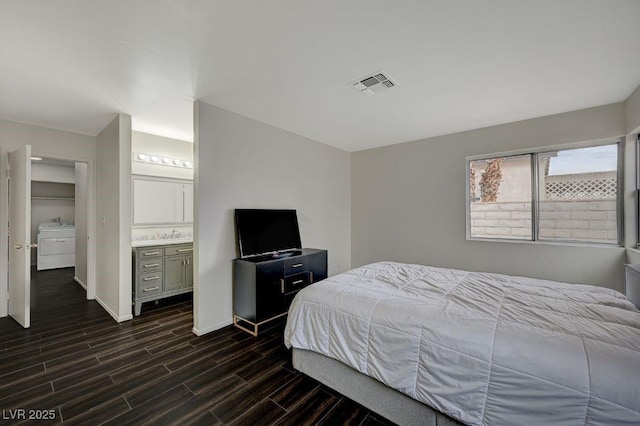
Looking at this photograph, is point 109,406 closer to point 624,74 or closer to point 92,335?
point 92,335

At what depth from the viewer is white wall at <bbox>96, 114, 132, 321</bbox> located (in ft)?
10.7

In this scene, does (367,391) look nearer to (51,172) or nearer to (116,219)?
(116,219)

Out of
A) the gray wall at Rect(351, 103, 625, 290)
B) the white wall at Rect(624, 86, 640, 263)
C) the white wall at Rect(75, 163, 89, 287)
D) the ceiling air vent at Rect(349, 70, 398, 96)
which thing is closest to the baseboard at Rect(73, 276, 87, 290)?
the white wall at Rect(75, 163, 89, 287)

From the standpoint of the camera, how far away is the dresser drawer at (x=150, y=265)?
3482 millimetres

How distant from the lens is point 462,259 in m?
3.94

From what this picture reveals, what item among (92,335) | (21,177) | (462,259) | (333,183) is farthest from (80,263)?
(462,259)

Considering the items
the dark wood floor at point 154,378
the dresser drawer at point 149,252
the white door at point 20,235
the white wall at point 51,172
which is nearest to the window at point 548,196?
the dark wood floor at point 154,378

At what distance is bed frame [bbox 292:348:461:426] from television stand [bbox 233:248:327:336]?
834 millimetres

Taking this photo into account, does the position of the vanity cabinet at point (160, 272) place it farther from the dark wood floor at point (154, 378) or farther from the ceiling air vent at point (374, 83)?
the ceiling air vent at point (374, 83)

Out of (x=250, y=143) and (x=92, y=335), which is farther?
(x=250, y=143)

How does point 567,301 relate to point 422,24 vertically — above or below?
below

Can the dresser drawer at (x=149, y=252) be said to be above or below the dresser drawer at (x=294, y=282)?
above

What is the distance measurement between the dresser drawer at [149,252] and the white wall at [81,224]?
172 centimetres

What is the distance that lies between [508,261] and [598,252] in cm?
88
